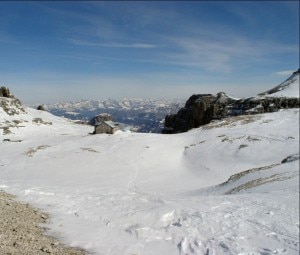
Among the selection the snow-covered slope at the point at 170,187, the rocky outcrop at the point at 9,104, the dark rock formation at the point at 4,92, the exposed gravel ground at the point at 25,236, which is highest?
the dark rock formation at the point at 4,92

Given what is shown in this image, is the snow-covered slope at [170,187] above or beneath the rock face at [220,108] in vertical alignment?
beneath

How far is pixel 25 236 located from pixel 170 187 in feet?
100

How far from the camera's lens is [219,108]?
11100 cm

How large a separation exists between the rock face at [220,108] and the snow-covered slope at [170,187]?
1283 centimetres

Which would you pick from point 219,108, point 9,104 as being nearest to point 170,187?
point 219,108

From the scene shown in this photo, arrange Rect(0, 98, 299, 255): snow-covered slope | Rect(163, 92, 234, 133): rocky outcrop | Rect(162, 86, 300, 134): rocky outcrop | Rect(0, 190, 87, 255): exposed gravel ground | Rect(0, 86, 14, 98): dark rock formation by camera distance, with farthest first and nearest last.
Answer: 1. Rect(0, 86, 14, 98): dark rock formation
2. Rect(163, 92, 234, 133): rocky outcrop
3. Rect(162, 86, 300, 134): rocky outcrop
4. Rect(0, 98, 299, 255): snow-covered slope
5. Rect(0, 190, 87, 255): exposed gravel ground

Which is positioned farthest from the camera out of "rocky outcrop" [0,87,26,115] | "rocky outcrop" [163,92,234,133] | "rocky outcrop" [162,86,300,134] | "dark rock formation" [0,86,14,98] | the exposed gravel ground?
"dark rock formation" [0,86,14,98]

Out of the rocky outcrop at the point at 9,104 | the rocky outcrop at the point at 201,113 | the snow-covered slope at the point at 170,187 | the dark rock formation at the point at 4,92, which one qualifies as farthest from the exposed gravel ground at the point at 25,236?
the dark rock formation at the point at 4,92

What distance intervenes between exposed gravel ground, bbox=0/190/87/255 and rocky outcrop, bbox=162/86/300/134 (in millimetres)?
89425

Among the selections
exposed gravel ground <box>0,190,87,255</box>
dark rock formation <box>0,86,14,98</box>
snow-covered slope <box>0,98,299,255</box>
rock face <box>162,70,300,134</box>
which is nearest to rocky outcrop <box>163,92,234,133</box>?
rock face <box>162,70,300,134</box>

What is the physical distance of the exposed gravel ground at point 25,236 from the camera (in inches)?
499

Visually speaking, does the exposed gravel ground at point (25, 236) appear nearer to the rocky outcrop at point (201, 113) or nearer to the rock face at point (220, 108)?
the rock face at point (220, 108)

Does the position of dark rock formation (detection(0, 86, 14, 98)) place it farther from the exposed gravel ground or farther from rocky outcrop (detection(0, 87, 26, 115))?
the exposed gravel ground

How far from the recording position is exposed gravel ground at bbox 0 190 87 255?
499 inches
